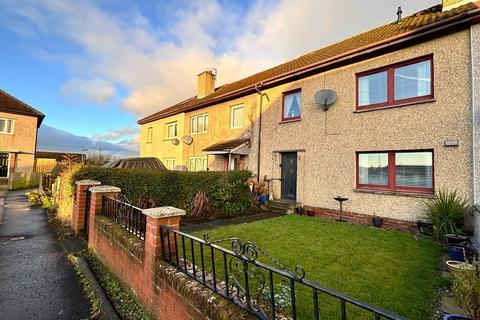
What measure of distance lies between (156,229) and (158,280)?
0.66 meters

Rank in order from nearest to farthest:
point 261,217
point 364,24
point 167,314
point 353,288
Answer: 1. point 167,314
2. point 353,288
3. point 261,217
4. point 364,24

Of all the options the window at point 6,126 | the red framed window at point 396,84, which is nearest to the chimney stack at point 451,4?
the red framed window at point 396,84

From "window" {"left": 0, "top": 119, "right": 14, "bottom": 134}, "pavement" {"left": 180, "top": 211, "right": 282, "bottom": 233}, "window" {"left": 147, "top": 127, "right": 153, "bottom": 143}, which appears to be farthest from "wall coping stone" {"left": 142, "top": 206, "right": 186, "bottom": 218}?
"window" {"left": 0, "top": 119, "right": 14, "bottom": 134}

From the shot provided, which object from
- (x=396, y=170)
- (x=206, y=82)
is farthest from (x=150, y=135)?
(x=396, y=170)

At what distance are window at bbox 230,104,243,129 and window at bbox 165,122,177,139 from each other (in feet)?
23.2

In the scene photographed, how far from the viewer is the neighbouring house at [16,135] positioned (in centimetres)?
2409

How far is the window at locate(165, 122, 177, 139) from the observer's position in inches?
813

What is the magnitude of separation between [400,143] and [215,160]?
10472mm

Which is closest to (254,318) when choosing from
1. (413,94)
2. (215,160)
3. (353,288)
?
(353,288)

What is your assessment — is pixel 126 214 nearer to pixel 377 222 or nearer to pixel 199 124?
pixel 377 222

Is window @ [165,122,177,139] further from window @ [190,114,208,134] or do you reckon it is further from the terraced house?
the terraced house

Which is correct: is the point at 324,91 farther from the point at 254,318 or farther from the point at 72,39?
the point at 72,39

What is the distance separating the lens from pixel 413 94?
8.26 metres

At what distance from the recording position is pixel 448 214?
6.86 meters
